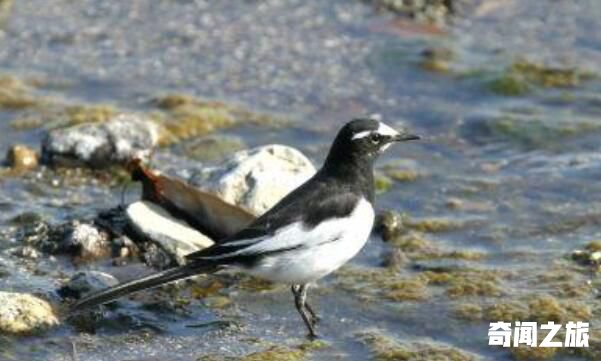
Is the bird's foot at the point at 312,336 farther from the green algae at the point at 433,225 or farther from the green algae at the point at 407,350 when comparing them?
the green algae at the point at 433,225

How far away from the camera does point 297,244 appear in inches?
319

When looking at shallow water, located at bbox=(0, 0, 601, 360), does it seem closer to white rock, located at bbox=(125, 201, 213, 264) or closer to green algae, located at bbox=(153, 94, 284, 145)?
green algae, located at bbox=(153, 94, 284, 145)

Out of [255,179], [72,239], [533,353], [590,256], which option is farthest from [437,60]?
[533,353]

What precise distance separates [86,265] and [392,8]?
669cm

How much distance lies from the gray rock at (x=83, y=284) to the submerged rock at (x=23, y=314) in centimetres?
36

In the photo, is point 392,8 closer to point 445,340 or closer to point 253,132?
point 253,132

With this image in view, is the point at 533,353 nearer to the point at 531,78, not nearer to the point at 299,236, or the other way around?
the point at 299,236

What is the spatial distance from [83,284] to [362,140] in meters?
2.03

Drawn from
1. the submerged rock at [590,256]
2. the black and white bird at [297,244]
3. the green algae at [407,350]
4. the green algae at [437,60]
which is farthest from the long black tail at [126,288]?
the green algae at [437,60]

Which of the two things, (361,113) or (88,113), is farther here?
(361,113)

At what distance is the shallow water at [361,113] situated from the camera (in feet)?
28.1

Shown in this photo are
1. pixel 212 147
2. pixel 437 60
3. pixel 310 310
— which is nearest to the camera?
pixel 310 310

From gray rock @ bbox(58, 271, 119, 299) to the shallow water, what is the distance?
24 cm

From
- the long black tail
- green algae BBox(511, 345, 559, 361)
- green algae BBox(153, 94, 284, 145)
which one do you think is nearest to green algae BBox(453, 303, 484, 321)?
green algae BBox(511, 345, 559, 361)
